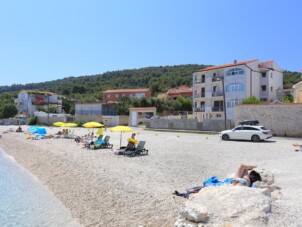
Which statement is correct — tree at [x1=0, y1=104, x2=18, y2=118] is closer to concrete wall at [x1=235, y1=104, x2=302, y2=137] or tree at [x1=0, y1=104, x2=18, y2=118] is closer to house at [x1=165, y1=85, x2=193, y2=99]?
house at [x1=165, y1=85, x2=193, y2=99]

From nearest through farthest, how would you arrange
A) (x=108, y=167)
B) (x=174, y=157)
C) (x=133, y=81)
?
1. (x=108, y=167)
2. (x=174, y=157)
3. (x=133, y=81)

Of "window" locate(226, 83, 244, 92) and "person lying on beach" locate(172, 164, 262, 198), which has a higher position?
"window" locate(226, 83, 244, 92)

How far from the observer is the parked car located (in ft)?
91.8

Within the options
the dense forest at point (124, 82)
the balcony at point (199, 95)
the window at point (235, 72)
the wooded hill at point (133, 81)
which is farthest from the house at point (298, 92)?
the wooded hill at point (133, 81)

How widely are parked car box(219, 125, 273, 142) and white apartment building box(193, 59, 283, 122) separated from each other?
815 inches

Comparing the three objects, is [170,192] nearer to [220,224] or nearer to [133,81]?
[220,224]

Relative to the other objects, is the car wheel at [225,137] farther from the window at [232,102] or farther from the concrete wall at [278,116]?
the window at [232,102]

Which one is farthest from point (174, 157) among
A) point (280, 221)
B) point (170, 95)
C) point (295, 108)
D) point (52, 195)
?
point (170, 95)

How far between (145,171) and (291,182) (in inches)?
259

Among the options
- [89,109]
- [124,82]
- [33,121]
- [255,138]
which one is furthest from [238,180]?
Answer: [124,82]

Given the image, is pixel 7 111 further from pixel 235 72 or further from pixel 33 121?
pixel 235 72

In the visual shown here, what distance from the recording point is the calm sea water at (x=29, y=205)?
1050cm

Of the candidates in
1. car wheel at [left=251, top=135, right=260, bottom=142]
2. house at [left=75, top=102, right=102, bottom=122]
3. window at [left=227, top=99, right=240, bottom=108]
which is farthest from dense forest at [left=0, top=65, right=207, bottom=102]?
car wheel at [left=251, top=135, right=260, bottom=142]

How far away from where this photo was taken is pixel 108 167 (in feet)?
54.7
